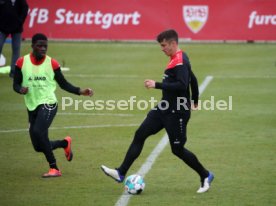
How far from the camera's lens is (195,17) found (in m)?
31.7

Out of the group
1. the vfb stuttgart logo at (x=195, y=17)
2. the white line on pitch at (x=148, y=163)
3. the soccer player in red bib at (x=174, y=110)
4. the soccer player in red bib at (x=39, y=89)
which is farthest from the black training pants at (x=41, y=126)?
the vfb stuttgart logo at (x=195, y=17)

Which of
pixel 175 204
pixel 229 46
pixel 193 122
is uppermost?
pixel 175 204

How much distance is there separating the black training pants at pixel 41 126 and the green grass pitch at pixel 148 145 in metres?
0.45

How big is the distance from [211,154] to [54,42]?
20.5 meters

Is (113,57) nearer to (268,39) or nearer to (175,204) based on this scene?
→ (268,39)

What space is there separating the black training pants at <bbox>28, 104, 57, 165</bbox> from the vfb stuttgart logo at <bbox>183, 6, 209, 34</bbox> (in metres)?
20.5

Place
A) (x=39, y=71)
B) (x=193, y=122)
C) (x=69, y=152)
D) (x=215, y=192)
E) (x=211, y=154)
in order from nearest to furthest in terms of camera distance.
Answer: (x=215, y=192), (x=39, y=71), (x=69, y=152), (x=211, y=154), (x=193, y=122)

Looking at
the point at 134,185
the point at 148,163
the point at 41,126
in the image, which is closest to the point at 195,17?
the point at 148,163

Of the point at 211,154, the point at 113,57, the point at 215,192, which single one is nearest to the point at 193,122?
the point at 211,154

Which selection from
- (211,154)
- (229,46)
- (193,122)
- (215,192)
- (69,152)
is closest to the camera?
(215,192)

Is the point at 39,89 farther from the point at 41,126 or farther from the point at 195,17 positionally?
the point at 195,17

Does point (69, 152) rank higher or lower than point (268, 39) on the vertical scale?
higher

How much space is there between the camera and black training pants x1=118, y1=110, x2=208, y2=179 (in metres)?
10.6

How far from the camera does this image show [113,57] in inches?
1106
